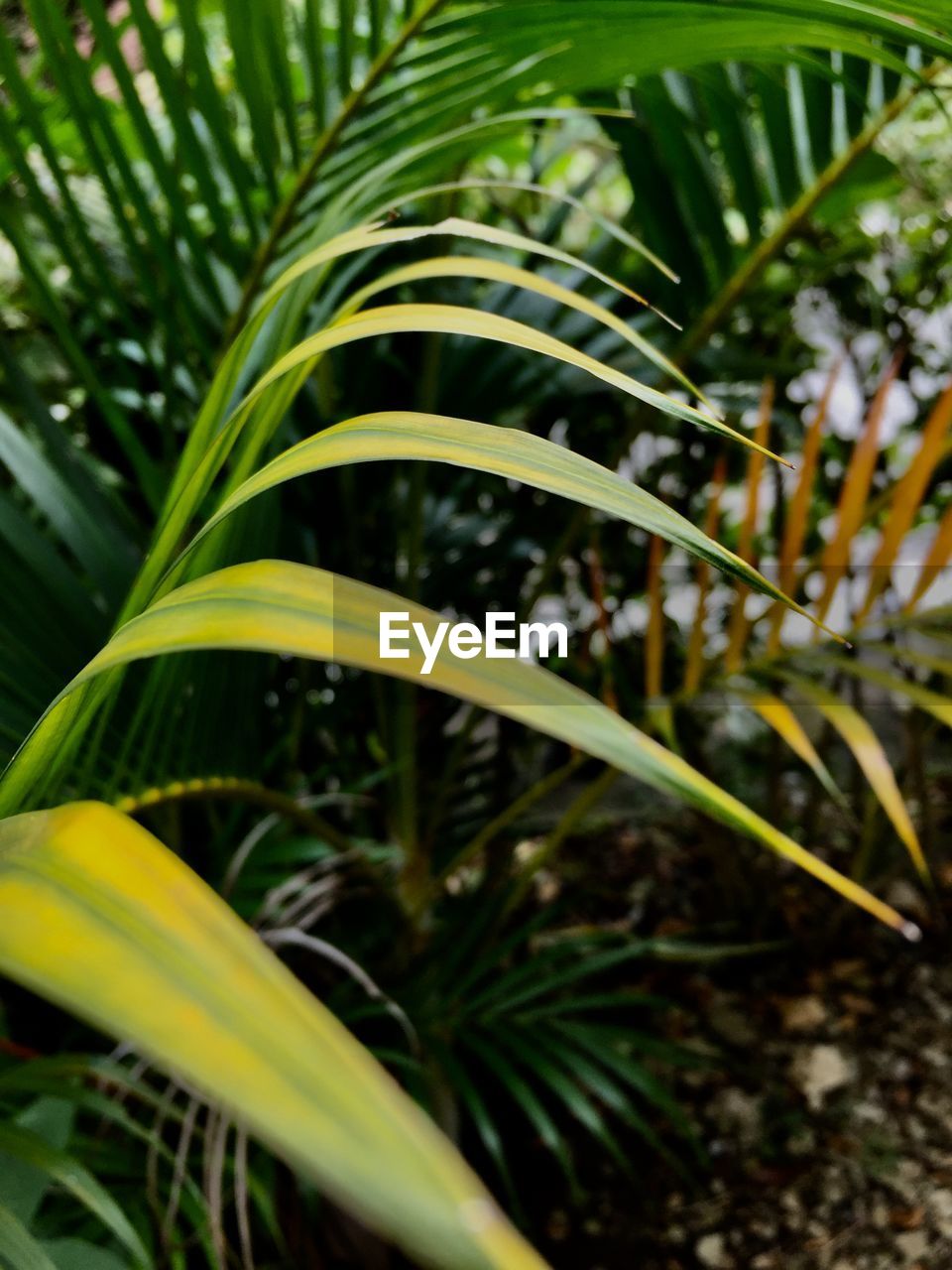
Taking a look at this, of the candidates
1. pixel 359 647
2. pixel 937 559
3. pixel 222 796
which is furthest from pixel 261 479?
pixel 937 559

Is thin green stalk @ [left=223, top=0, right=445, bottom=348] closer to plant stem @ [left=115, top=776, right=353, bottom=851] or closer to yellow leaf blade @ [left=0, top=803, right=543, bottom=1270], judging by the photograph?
plant stem @ [left=115, top=776, right=353, bottom=851]

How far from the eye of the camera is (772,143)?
754 mm

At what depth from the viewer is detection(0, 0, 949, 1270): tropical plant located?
5.1 inches

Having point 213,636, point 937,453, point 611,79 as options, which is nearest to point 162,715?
point 213,636

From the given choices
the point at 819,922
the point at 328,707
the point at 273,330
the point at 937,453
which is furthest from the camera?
the point at 819,922

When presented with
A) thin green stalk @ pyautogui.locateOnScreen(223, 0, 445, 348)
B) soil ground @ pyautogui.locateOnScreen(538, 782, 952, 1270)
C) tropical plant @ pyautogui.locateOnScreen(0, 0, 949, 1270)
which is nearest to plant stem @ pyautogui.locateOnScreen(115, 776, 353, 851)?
tropical plant @ pyautogui.locateOnScreen(0, 0, 949, 1270)

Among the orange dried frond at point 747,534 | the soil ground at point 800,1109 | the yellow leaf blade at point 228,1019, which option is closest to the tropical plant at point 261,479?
the yellow leaf blade at point 228,1019

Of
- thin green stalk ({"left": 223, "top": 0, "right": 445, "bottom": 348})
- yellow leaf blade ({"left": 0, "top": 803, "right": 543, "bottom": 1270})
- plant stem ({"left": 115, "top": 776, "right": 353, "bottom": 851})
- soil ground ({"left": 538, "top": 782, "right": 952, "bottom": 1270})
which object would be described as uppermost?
thin green stalk ({"left": 223, "top": 0, "right": 445, "bottom": 348})

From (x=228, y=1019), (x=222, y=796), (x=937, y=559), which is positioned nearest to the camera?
(x=228, y=1019)

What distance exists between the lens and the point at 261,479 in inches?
8.8

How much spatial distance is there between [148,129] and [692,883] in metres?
1.11

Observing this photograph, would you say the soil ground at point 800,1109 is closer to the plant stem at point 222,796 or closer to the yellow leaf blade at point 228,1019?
the plant stem at point 222,796

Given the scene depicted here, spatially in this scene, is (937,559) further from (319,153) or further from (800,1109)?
(800,1109)

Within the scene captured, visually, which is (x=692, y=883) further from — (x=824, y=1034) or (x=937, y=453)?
(x=937, y=453)
